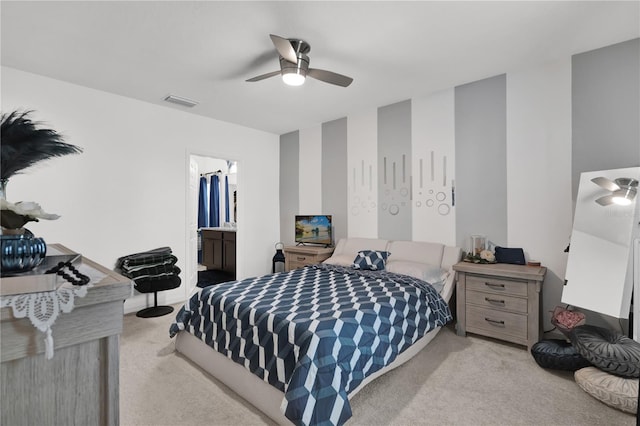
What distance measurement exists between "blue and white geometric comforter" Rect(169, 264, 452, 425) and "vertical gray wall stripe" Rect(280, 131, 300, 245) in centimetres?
236

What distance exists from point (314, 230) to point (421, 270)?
196 cm

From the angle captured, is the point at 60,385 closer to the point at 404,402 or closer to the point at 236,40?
the point at 404,402

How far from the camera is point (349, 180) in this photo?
450 centimetres

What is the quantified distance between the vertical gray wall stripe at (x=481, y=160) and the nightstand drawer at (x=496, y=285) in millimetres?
531

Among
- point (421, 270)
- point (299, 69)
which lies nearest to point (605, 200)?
point (421, 270)

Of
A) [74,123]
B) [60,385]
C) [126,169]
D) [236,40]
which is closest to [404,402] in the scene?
[60,385]

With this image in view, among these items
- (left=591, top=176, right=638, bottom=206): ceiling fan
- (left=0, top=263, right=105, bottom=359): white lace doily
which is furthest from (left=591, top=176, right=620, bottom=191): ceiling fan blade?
(left=0, top=263, right=105, bottom=359): white lace doily

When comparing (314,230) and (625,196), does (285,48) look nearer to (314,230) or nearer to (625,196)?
(625,196)

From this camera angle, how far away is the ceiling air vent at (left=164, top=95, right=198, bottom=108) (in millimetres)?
3686

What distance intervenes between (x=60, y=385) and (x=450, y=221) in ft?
11.7

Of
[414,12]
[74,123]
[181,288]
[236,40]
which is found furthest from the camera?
[181,288]

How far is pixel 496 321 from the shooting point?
9.32ft

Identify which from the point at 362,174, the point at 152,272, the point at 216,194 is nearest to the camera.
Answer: the point at 152,272

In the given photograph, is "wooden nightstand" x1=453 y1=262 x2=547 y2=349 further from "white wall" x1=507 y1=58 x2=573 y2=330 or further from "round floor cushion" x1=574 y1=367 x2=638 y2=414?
"round floor cushion" x1=574 y1=367 x2=638 y2=414
